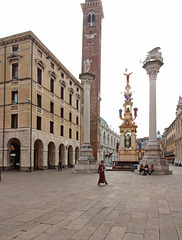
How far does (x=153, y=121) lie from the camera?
22.5 meters

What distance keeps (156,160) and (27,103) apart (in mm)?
15943

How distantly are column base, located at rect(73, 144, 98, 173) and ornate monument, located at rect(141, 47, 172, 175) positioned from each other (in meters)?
5.03

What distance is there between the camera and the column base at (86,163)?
23812mm

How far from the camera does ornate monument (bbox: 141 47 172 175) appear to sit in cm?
2145

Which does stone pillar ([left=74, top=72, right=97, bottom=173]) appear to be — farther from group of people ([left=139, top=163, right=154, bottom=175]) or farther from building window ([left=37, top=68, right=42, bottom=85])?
building window ([left=37, top=68, right=42, bottom=85])

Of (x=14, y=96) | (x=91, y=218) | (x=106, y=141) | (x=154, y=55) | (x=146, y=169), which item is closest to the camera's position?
(x=91, y=218)

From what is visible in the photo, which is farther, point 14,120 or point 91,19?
point 91,19

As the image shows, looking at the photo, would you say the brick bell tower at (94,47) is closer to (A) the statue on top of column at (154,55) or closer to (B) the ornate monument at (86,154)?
(B) the ornate monument at (86,154)

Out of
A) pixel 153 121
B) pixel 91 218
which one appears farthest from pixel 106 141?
pixel 91 218

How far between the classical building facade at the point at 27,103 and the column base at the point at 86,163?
676cm

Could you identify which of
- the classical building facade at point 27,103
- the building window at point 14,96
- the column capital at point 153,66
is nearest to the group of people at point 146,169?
the column capital at point 153,66

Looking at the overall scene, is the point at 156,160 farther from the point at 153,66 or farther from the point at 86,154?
the point at 153,66

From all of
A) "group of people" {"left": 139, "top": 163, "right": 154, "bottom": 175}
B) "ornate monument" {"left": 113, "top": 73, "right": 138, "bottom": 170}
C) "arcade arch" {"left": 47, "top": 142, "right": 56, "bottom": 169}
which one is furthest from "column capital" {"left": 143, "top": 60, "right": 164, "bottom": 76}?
"arcade arch" {"left": 47, "top": 142, "right": 56, "bottom": 169}

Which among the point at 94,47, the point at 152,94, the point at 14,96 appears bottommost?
the point at 152,94
